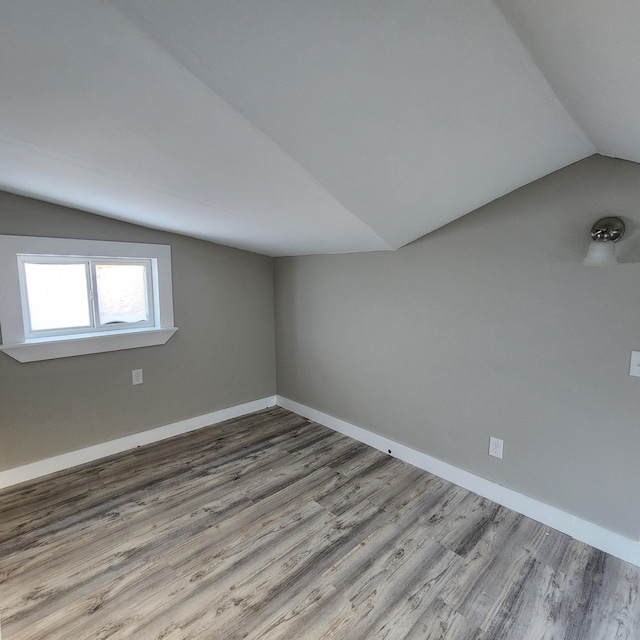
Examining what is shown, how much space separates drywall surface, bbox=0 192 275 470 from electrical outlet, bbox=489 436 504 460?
2.16 meters

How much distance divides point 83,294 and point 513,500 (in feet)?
10.3

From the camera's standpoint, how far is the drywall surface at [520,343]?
1700 millimetres

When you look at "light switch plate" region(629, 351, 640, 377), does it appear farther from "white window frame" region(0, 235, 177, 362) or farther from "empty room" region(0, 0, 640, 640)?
"white window frame" region(0, 235, 177, 362)

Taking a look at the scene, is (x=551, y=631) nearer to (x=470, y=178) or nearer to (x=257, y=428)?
(x=470, y=178)

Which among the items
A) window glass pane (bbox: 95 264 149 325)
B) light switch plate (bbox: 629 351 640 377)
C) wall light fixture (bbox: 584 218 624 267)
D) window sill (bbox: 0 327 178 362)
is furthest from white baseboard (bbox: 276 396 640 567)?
window glass pane (bbox: 95 264 149 325)

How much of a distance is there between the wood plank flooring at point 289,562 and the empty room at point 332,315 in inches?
0.6

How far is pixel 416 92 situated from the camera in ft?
3.53

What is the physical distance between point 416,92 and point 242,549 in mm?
2084

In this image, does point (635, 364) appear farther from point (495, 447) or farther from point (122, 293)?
point (122, 293)

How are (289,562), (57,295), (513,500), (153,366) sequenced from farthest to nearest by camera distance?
1. (153,366)
2. (57,295)
3. (513,500)
4. (289,562)

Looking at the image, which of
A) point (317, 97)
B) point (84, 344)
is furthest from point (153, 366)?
point (317, 97)

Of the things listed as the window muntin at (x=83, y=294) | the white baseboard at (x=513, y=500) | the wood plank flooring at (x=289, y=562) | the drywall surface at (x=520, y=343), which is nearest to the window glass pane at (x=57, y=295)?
the window muntin at (x=83, y=294)

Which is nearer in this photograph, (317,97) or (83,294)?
(317,97)

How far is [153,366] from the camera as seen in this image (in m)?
2.93
